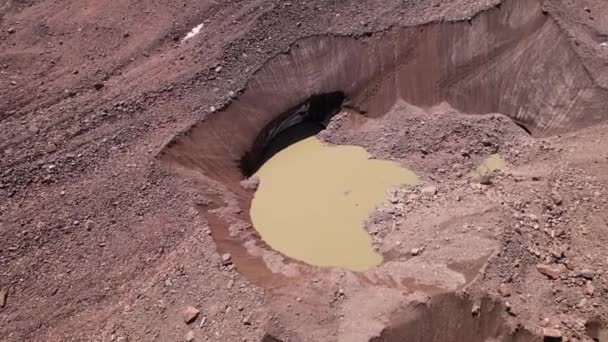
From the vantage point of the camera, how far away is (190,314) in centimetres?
965

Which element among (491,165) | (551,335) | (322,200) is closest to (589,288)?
(551,335)

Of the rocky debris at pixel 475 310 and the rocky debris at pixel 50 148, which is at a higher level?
the rocky debris at pixel 50 148

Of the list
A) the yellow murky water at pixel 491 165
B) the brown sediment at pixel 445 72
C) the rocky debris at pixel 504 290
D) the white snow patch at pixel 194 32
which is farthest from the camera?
the white snow patch at pixel 194 32

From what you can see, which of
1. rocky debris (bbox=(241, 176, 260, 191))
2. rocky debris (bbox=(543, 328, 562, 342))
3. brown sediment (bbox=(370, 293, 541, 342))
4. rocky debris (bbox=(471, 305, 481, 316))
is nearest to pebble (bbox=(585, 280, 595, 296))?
rocky debris (bbox=(543, 328, 562, 342))

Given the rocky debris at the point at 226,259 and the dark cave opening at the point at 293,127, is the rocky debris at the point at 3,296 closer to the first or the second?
the rocky debris at the point at 226,259

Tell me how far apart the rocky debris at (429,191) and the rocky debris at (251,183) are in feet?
12.9

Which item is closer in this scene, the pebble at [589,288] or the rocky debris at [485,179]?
the pebble at [589,288]

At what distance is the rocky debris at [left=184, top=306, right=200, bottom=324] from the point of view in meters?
9.61

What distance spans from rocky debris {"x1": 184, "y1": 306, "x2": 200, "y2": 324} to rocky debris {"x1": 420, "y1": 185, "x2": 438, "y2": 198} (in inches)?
231

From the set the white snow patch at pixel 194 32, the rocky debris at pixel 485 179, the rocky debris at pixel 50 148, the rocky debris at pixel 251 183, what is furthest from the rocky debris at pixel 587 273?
the rocky debris at pixel 50 148

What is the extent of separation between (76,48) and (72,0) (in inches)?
79.8

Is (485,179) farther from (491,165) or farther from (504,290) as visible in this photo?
(504,290)

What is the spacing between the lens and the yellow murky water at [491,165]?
500 inches

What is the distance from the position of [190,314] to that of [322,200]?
13.8ft
